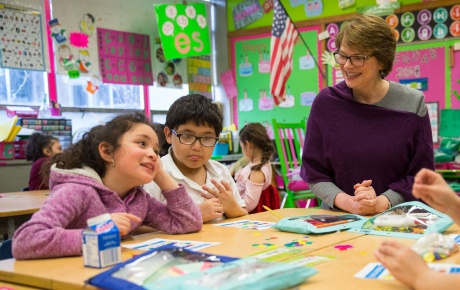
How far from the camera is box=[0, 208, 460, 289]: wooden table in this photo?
996 mm

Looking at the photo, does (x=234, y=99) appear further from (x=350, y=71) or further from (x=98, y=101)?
(x=350, y=71)

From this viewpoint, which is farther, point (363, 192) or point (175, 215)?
point (363, 192)

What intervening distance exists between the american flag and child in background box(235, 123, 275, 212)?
1.24 metres

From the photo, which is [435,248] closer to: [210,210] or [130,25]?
[210,210]

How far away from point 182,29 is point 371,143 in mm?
4017

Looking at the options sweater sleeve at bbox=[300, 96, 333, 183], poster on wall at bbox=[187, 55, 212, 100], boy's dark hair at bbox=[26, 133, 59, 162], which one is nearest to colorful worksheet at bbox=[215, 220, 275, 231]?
sweater sleeve at bbox=[300, 96, 333, 183]

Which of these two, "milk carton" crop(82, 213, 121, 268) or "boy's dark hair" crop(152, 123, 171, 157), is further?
"boy's dark hair" crop(152, 123, 171, 157)

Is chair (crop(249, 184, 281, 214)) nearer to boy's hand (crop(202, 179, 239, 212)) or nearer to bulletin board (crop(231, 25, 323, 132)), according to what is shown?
boy's hand (crop(202, 179, 239, 212))

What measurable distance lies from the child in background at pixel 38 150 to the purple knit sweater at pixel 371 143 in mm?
2598

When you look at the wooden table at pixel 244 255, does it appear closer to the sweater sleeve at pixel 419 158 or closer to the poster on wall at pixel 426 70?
the sweater sleeve at pixel 419 158

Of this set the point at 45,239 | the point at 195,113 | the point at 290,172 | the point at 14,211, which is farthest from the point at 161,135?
the point at 290,172

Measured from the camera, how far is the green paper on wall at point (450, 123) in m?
5.09

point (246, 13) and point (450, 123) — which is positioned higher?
point (246, 13)

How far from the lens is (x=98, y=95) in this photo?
214 inches
